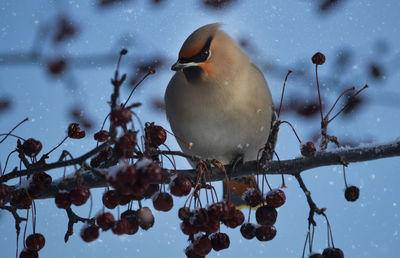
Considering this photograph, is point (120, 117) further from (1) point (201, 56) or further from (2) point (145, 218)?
(1) point (201, 56)

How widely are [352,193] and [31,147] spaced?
32.1 inches

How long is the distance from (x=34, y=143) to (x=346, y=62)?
1.73 meters

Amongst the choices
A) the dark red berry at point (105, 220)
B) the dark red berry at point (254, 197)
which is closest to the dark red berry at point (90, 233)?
the dark red berry at point (105, 220)

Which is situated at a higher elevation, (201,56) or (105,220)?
(201,56)

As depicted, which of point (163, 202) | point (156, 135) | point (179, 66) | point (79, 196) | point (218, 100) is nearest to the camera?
point (79, 196)

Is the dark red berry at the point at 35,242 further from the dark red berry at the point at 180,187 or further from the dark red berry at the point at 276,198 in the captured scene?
the dark red berry at the point at 276,198

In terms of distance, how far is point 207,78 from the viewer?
144 cm

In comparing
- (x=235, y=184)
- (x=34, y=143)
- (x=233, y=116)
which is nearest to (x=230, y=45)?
(x=233, y=116)

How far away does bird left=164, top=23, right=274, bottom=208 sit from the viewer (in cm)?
144

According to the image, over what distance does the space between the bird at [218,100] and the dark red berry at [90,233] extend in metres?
0.51

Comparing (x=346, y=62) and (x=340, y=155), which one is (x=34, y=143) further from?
(x=346, y=62)

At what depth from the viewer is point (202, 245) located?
3.34 ft

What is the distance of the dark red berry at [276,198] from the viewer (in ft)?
3.55

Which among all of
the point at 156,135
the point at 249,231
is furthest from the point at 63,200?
the point at 249,231
